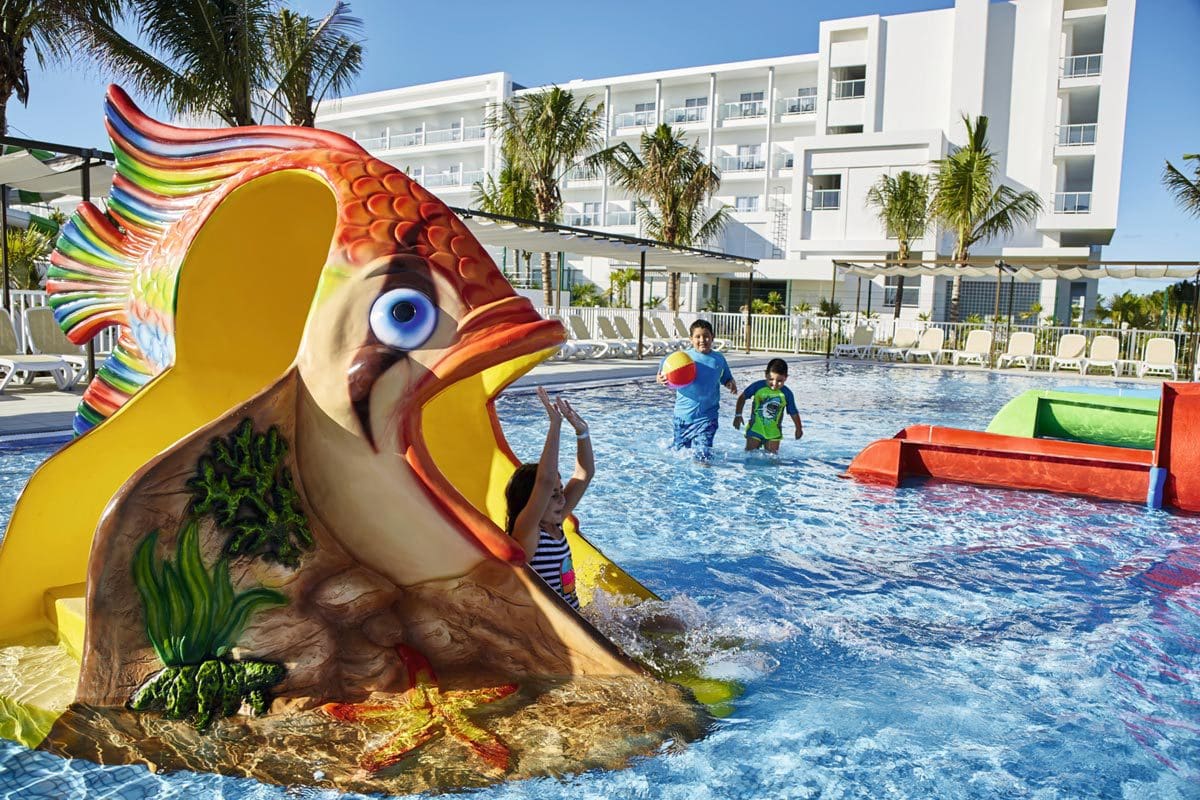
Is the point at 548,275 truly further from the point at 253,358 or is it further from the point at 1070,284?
the point at 253,358

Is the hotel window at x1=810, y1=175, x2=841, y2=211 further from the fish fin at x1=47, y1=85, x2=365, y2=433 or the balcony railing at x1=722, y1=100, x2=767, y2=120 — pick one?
the fish fin at x1=47, y1=85, x2=365, y2=433

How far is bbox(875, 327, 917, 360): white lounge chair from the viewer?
25484 mm

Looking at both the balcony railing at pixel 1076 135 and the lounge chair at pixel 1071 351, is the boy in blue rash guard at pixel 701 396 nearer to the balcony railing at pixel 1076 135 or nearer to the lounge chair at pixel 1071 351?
the lounge chair at pixel 1071 351

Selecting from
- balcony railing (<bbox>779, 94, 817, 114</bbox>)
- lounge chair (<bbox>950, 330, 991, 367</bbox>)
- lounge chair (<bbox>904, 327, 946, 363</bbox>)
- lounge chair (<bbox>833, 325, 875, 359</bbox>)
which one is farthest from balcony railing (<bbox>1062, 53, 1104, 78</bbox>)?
lounge chair (<bbox>904, 327, 946, 363</bbox>)

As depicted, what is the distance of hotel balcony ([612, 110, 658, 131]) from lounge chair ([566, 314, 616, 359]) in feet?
99.5

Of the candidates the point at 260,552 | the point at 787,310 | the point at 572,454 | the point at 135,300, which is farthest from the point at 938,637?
the point at 787,310

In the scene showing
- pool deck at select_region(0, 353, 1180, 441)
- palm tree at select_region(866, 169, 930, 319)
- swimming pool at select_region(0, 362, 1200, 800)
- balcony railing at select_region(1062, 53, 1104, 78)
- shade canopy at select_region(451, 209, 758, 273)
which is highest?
balcony railing at select_region(1062, 53, 1104, 78)

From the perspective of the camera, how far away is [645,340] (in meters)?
24.6

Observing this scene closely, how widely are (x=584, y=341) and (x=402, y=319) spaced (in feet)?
61.8

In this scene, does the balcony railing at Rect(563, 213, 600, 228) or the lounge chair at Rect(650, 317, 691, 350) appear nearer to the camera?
the lounge chair at Rect(650, 317, 691, 350)

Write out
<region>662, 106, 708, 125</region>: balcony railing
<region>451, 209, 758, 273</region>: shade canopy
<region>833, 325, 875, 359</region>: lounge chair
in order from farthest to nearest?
<region>662, 106, 708, 125</region>: balcony railing
<region>833, 325, 875, 359</region>: lounge chair
<region>451, 209, 758, 273</region>: shade canopy

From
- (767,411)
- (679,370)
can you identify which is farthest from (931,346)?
(679,370)

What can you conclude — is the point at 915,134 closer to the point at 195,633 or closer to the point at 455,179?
the point at 455,179

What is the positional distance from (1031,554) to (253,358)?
547cm
